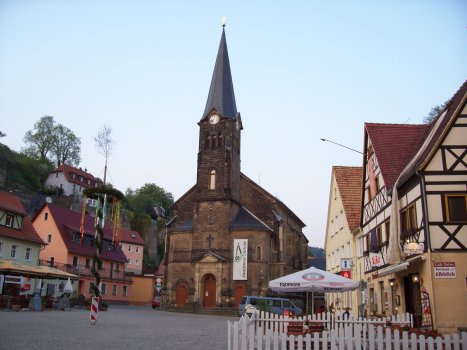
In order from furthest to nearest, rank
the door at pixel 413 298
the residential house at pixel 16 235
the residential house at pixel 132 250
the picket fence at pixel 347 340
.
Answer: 1. the residential house at pixel 132 250
2. the residential house at pixel 16 235
3. the door at pixel 413 298
4. the picket fence at pixel 347 340

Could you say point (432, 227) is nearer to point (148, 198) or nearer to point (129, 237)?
point (129, 237)

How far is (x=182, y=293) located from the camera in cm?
4878

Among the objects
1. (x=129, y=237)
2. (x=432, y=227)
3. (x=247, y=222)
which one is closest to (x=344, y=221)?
(x=432, y=227)

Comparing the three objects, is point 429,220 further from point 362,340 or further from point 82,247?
point 82,247

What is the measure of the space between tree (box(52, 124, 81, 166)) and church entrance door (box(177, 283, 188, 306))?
66.0 meters

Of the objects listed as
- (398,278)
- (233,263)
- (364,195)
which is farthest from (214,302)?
(398,278)

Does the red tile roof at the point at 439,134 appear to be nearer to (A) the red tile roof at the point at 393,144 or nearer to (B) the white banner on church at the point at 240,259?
(A) the red tile roof at the point at 393,144

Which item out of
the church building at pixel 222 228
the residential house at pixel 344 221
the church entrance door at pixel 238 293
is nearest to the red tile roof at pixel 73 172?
the church building at pixel 222 228

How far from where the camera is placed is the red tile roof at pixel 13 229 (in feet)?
134

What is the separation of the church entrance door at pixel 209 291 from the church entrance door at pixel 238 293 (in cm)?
223

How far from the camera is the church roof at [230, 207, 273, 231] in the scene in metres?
48.0

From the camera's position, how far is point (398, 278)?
22.0 m


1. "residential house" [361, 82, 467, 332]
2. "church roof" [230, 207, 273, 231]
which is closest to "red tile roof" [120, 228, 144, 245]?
"church roof" [230, 207, 273, 231]

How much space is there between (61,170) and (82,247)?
148 ft
